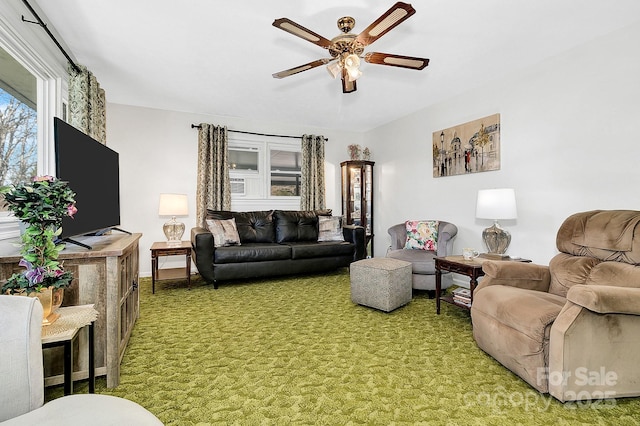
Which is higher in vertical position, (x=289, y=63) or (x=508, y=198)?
(x=289, y=63)

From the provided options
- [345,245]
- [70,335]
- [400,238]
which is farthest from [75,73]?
[400,238]

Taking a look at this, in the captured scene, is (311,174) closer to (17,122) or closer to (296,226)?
(296,226)

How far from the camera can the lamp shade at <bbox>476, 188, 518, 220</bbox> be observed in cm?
293

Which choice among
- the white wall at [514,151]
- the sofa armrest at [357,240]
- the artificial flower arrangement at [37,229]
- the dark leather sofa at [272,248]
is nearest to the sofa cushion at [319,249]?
the dark leather sofa at [272,248]

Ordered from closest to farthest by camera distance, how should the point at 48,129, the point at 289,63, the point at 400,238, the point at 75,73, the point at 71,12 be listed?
1. the point at 71,12
2. the point at 48,129
3. the point at 75,73
4. the point at 289,63
5. the point at 400,238

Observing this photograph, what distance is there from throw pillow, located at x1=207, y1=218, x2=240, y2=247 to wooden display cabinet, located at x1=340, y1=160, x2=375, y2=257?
A: 7.18 ft

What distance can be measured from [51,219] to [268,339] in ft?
5.36

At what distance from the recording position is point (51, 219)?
145 cm

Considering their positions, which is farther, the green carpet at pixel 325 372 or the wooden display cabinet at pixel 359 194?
the wooden display cabinet at pixel 359 194

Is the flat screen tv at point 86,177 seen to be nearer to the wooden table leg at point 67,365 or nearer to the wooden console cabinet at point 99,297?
the wooden console cabinet at point 99,297

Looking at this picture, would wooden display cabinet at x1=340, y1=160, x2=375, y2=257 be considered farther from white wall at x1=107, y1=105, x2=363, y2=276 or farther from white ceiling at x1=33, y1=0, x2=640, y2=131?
white wall at x1=107, y1=105, x2=363, y2=276

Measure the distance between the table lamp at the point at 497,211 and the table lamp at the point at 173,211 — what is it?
3.62 m

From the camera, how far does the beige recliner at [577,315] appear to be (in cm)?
163

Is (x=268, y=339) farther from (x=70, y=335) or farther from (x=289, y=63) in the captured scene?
(x=289, y=63)
